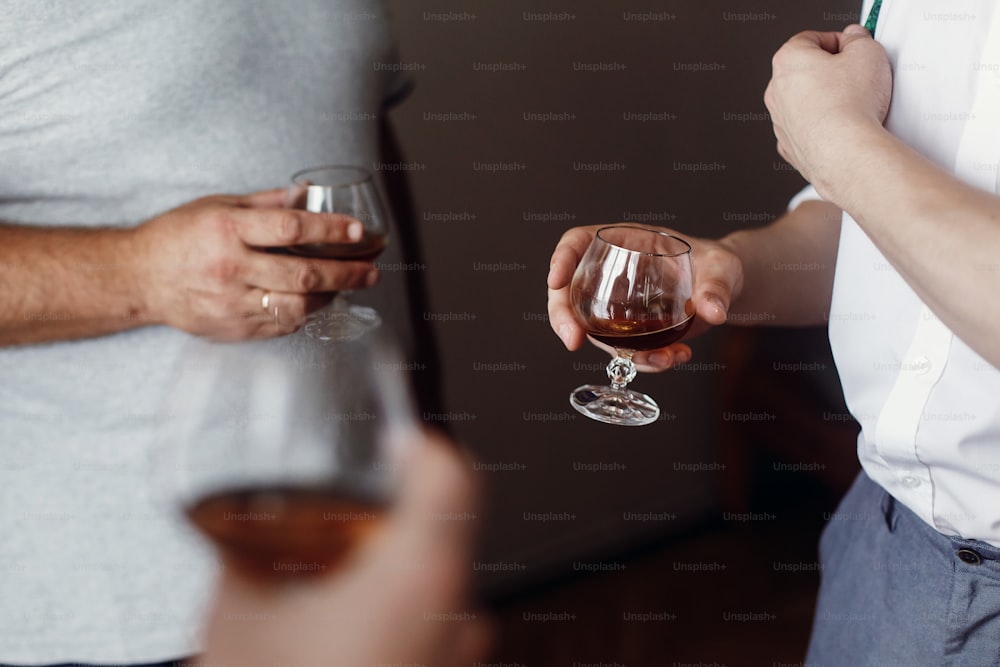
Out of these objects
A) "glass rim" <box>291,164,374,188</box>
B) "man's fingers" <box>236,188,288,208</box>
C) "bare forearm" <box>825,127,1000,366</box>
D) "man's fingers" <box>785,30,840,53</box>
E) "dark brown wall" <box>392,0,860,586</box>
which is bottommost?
"dark brown wall" <box>392,0,860,586</box>

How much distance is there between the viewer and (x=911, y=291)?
3.22 feet

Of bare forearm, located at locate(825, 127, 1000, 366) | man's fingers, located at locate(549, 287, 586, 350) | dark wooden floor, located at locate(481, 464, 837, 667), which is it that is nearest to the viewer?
bare forearm, located at locate(825, 127, 1000, 366)

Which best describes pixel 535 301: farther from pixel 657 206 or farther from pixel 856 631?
pixel 856 631

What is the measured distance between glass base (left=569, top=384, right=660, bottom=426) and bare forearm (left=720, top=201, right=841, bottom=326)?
6.8 inches

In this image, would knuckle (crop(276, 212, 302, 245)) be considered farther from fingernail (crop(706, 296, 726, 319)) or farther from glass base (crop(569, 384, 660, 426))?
fingernail (crop(706, 296, 726, 319))

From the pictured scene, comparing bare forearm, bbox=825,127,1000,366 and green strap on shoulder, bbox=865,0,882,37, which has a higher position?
green strap on shoulder, bbox=865,0,882,37

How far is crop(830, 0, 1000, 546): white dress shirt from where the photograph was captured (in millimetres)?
902

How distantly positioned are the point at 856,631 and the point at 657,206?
65.0 inches

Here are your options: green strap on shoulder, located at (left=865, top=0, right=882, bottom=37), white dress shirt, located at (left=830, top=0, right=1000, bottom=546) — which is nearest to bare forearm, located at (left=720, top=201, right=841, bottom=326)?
white dress shirt, located at (left=830, top=0, right=1000, bottom=546)

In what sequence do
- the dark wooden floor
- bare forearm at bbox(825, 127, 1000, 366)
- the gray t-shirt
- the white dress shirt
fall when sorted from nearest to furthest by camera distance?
bare forearm at bbox(825, 127, 1000, 366)
the white dress shirt
the gray t-shirt
the dark wooden floor

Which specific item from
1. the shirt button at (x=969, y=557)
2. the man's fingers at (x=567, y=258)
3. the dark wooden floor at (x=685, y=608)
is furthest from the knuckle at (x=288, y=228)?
the dark wooden floor at (x=685, y=608)

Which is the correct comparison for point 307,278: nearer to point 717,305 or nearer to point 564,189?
point 717,305

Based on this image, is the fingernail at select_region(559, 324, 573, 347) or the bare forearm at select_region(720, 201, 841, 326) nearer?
the fingernail at select_region(559, 324, 573, 347)

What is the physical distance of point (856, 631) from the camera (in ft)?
3.75
